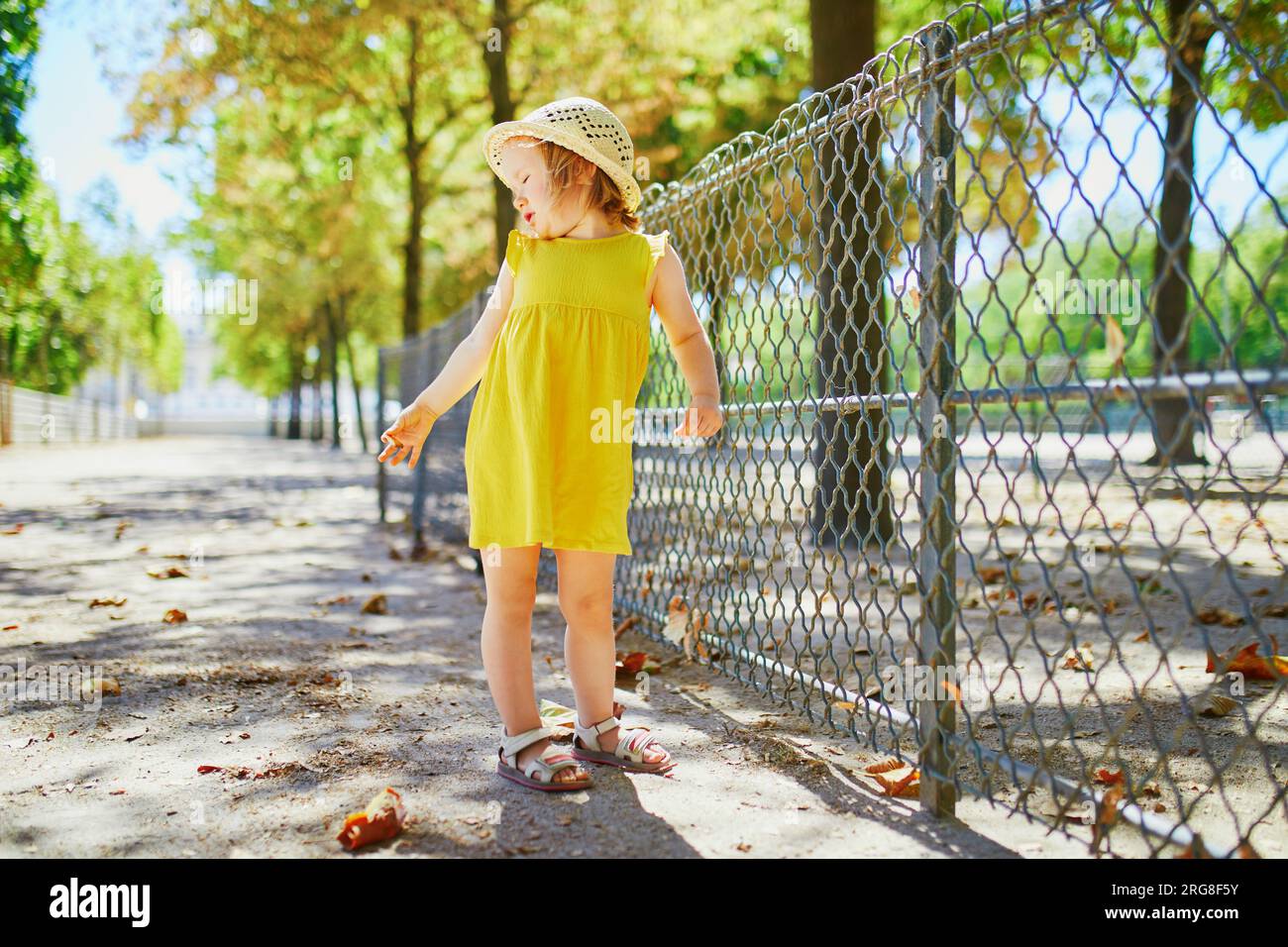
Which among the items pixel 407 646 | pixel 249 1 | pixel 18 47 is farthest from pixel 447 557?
pixel 18 47

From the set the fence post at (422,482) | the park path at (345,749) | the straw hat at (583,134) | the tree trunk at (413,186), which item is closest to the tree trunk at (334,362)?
the tree trunk at (413,186)

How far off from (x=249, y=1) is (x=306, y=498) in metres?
6.45

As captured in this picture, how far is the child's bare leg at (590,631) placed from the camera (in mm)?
2766

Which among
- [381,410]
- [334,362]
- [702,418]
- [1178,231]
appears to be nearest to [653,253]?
[702,418]

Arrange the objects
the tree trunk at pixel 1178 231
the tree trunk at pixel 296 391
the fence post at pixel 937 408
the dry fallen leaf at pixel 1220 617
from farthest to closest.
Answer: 1. the tree trunk at pixel 296 391
2. the dry fallen leaf at pixel 1220 617
3. the fence post at pixel 937 408
4. the tree trunk at pixel 1178 231

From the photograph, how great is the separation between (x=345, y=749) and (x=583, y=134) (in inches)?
73.0

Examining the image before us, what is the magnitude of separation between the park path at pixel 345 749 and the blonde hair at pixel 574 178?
157 cm

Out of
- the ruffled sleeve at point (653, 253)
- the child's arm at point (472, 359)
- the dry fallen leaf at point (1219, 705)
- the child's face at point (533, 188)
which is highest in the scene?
the child's face at point (533, 188)

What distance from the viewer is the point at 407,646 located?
445 cm

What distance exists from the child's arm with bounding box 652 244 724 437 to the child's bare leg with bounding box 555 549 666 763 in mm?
467

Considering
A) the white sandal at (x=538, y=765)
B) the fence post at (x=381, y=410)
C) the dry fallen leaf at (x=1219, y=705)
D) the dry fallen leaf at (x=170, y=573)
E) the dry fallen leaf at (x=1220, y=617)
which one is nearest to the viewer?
the white sandal at (x=538, y=765)

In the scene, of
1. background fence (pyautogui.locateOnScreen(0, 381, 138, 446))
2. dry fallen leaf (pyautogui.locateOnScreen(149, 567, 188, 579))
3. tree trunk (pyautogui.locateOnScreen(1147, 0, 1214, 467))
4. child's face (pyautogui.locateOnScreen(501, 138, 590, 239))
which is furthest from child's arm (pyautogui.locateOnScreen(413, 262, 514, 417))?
background fence (pyautogui.locateOnScreen(0, 381, 138, 446))

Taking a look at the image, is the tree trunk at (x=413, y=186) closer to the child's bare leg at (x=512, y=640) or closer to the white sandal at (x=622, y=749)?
the child's bare leg at (x=512, y=640)
